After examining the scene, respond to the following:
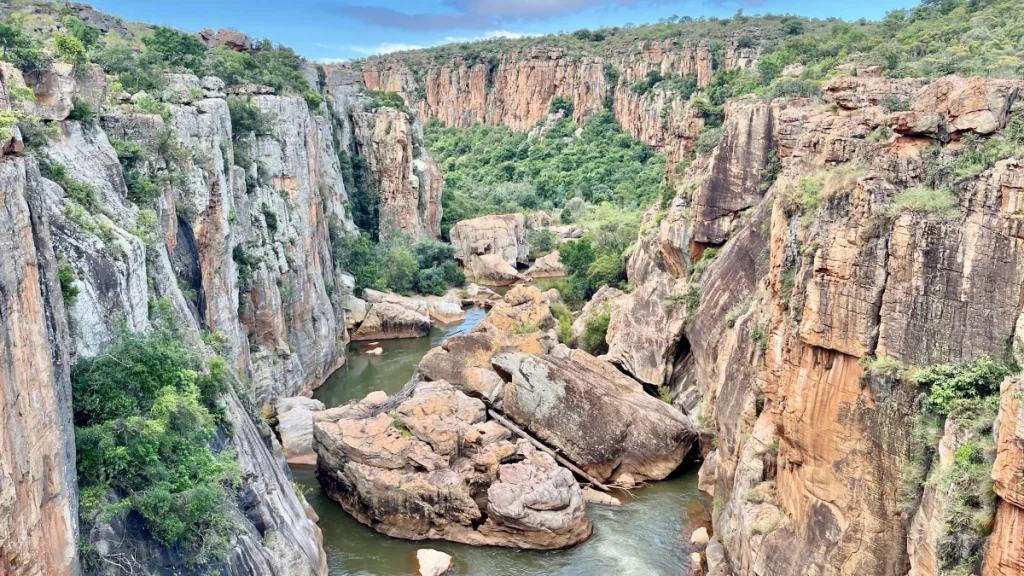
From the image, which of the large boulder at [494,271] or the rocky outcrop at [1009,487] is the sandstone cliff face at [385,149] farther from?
the rocky outcrop at [1009,487]

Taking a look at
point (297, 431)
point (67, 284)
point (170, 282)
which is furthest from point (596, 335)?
point (67, 284)

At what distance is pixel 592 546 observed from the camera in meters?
22.0

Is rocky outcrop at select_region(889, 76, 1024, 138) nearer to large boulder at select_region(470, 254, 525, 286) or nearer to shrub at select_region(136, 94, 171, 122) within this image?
shrub at select_region(136, 94, 171, 122)

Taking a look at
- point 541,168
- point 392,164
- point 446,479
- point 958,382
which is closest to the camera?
point 958,382

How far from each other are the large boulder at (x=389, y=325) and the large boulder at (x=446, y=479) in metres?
18.0

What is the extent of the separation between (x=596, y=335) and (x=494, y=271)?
2536 centimetres

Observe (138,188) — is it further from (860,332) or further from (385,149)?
(385,149)

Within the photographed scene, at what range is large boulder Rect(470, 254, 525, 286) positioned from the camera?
5888cm

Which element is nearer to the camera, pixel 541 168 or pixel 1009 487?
pixel 1009 487

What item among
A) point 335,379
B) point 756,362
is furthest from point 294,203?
point 756,362

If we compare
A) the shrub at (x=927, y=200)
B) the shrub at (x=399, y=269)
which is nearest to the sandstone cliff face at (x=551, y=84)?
the shrub at (x=399, y=269)

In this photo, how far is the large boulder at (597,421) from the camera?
83.7ft

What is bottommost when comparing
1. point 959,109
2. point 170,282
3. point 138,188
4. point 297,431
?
point 297,431

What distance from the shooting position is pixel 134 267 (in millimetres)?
16062
